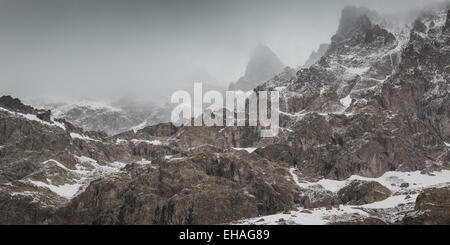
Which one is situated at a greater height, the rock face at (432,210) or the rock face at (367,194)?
the rock face at (367,194)

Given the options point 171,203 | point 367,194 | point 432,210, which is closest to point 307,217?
point 432,210

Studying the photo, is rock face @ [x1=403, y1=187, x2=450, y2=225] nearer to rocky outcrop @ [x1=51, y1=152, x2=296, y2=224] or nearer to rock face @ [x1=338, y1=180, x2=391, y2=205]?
rock face @ [x1=338, y1=180, x2=391, y2=205]

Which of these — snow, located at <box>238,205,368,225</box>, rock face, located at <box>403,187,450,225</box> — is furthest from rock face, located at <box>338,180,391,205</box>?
rock face, located at <box>403,187,450,225</box>

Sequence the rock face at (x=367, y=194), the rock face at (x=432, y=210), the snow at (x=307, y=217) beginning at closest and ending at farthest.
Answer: the snow at (x=307, y=217)
the rock face at (x=432, y=210)
the rock face at (x=367, y=194)

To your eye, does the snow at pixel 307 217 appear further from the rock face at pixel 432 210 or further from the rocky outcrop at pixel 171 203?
the rocky outcrop at pixel 171 203

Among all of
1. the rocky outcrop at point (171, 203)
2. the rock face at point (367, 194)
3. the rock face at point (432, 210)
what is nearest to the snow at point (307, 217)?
the rock face at point (432, 210)

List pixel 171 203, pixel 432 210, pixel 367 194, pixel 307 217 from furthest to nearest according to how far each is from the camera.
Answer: pixel 367 194
pixel 171 203
pixel 307 217
pixel 432 210

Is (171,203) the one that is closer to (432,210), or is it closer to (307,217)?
(307,217)

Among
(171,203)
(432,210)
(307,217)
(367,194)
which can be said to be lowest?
(307,217)

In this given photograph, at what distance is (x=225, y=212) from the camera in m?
179

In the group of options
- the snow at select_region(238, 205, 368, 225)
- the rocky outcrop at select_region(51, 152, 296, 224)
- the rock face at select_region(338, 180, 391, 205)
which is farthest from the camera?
the rock face at select_region(338, 180, 391, 205)

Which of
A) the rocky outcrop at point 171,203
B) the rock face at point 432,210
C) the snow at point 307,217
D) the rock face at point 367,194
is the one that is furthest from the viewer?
the rock face at point 367,194
